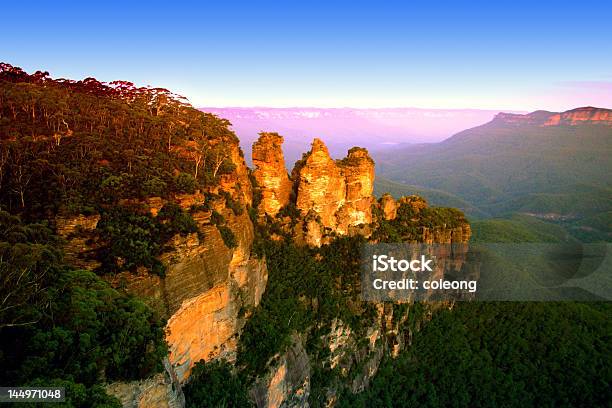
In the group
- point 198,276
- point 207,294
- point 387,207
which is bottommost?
point 207,294

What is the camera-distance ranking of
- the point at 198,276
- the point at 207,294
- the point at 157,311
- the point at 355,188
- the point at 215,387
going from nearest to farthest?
the point at 157,311 < the point at 198,276 < the point at 207,294 < the point at 215,387 < the point at 355,188

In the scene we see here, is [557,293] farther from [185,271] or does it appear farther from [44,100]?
[44,100]

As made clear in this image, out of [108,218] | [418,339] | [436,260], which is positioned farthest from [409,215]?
[108,218]

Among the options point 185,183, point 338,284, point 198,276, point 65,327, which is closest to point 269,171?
point 185,183

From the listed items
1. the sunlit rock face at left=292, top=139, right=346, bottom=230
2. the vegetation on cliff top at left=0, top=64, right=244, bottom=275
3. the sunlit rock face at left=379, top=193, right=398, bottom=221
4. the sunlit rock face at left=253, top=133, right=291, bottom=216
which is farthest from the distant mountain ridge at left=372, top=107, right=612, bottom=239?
the vegetation on cliff top at left=0, top=64, right=244, bottom=275

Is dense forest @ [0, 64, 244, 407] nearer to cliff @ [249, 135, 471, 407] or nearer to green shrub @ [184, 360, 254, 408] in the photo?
green shrub @ [184, 360, 254, 408]

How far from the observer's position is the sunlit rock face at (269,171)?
2905 cm

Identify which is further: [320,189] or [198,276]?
[320,189]

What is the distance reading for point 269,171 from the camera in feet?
96.8

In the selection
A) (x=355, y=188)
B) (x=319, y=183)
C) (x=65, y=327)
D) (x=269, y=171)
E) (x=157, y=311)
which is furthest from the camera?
(x=355, y=188)

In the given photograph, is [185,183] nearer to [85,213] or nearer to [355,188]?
[85,213]

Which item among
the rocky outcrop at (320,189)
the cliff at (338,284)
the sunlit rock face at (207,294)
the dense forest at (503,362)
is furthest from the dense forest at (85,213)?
the dense forest at (503,362)

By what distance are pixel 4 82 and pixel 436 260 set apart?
129ft

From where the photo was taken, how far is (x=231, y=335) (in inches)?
821
